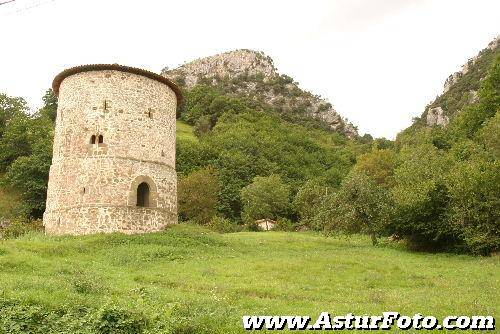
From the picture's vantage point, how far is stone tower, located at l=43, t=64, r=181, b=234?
25906 mm

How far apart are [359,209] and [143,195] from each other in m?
11.3

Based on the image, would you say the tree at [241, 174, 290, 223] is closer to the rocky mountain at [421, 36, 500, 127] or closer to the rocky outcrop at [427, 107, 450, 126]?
the rocky mountain at [421, 36, 500, 127]

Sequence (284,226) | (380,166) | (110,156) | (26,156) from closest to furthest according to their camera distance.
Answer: (110,156)
(284,226)
(26,156)
(380,166)

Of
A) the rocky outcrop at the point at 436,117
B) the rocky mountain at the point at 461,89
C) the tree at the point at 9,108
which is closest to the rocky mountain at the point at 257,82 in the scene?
the rocky outcrop at the point at 436,117

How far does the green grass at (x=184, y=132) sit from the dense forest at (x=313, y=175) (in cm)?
60

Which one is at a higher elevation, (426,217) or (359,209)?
(359,209)

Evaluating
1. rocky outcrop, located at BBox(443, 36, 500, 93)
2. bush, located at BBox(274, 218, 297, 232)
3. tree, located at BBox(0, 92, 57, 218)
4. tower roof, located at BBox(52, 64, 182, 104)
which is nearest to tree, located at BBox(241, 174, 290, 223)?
bush, located at BBox(274, 218, 297, 232)

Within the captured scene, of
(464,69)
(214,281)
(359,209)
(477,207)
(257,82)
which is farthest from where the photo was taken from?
(257,82)

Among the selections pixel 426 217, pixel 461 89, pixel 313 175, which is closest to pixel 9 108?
pixel 313 175

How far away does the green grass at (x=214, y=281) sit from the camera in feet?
36.6

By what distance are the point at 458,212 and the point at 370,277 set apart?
410 inches

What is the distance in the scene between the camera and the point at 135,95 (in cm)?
2758

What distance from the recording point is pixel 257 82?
429 ft

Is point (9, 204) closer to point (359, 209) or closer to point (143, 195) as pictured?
point (143, 195)
